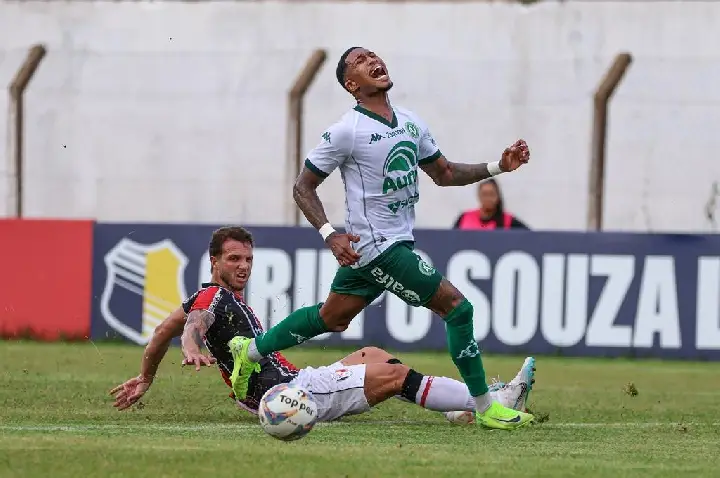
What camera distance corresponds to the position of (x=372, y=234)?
30.3 feet

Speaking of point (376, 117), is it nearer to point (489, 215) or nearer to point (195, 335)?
point (195, 335)

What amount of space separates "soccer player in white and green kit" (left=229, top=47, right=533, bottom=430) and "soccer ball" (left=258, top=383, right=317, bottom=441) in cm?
117

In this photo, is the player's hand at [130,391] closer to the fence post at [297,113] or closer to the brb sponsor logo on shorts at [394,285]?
the brb sponsor logo on shorts at [394,285]

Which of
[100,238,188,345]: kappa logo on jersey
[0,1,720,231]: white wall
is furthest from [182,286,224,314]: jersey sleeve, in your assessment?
[0,1,720,231]: white wall

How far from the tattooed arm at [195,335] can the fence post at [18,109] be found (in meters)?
9.48

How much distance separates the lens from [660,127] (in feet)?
73.2

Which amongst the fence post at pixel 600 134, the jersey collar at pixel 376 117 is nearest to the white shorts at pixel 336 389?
the jersey collar at pixel 376 117

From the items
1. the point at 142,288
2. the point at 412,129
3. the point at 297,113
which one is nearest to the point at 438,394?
the point at 412,129

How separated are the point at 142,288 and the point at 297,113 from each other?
242cm

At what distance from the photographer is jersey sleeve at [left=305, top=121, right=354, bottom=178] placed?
920cm

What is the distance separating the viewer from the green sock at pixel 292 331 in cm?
938

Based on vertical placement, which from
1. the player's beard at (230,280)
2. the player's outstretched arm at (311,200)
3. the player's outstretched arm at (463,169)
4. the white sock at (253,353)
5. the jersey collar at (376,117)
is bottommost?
the white sock at (253,353)

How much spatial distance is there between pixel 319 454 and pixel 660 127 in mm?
15366

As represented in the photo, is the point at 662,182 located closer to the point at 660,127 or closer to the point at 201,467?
the point at 660,127
